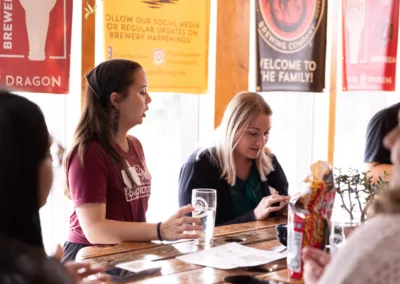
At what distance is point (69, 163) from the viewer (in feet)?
8.44

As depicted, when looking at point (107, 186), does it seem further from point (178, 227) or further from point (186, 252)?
point (186, 252)

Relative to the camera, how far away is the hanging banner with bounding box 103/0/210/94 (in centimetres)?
365

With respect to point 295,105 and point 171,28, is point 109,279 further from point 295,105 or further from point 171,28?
point 295,105

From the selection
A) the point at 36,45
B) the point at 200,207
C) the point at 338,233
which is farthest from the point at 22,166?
the point at 36,45

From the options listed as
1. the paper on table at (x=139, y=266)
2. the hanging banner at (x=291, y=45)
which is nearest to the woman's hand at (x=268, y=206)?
the paper on table at (x=139, y=266)

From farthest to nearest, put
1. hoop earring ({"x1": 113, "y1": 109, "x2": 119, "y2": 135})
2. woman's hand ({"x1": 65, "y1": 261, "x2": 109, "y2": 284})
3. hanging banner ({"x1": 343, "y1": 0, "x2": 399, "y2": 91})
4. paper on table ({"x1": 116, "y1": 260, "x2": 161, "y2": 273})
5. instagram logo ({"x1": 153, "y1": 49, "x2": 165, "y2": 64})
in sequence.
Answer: hanging banner ({"x1": 343, "y1": 0, "x2": 399, "y2": 91}), instagram logo ({"x1": 153, "y1": 49, "x2": 165, "y2": 64}), hoop earring ({"x1": 113, "y1": 109, "x2": 119, "y2": 135}), paper on table ({"x1": 116, "y1": 260, "x2": 161, "y2": 273}), woman's hand ({"x1": 65, "y1": 261, "x2": 109, "y2": 284})

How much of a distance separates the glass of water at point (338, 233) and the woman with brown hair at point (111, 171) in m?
0.64

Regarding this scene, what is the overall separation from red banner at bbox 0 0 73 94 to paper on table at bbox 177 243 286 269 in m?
1.62

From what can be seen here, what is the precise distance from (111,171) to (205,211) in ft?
1.59

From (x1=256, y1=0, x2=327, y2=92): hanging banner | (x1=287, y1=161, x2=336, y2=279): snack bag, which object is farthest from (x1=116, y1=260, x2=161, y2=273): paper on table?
(x1=256, y1=0, x2=327, y2=92): hanging banner

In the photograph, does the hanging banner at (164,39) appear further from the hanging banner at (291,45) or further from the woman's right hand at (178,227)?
the woman's right hand at (178,227)

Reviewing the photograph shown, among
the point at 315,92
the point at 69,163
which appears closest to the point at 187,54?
the point at 315,92

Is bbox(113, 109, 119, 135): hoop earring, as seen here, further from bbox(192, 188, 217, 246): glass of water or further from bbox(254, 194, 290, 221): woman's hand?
bbox(254, 194, 290, 221): woman's hand

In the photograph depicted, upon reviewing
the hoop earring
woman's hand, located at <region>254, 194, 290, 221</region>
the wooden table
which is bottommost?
the wooden table
